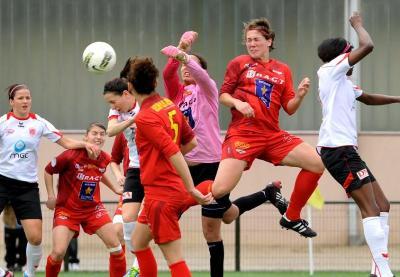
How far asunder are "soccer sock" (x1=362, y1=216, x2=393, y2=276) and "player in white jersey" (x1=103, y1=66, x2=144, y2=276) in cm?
258

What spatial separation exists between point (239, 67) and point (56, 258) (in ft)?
9.75

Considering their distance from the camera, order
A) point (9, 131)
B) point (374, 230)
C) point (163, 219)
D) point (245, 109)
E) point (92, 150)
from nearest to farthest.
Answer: point (163, 219) → point (374, 230) → point (245, 109) → point (92, 150) → point (9, 131)

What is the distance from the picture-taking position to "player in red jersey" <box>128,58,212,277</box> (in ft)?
30.4

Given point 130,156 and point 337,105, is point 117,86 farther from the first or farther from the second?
point 337,105

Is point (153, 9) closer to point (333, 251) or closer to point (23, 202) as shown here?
point (333, 251)

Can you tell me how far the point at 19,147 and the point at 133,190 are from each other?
150cm

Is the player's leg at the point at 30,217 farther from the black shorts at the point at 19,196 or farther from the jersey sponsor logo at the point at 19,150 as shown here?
the jersey sponsor logo at the point at 19,150

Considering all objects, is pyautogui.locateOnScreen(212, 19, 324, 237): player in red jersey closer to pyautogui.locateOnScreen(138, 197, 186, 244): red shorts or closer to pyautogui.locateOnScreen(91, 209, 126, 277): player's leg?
pyautogui.locateOnScreen(138, 197, 186, 244): red shorts

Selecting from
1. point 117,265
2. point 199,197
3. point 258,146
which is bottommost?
point 117,265

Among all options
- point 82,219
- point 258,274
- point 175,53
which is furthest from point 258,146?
point 258,274

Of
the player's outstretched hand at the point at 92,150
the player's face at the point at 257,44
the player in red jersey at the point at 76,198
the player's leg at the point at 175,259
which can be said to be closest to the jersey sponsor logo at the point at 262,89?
the player's face at the point at 257,44

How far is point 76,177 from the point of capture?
40.2 feet

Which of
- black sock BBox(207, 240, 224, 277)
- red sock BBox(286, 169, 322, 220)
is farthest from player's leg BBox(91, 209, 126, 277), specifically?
red sock BBox(286, 169, 322, 220)

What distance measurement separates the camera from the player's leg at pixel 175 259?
9328 millimetres
